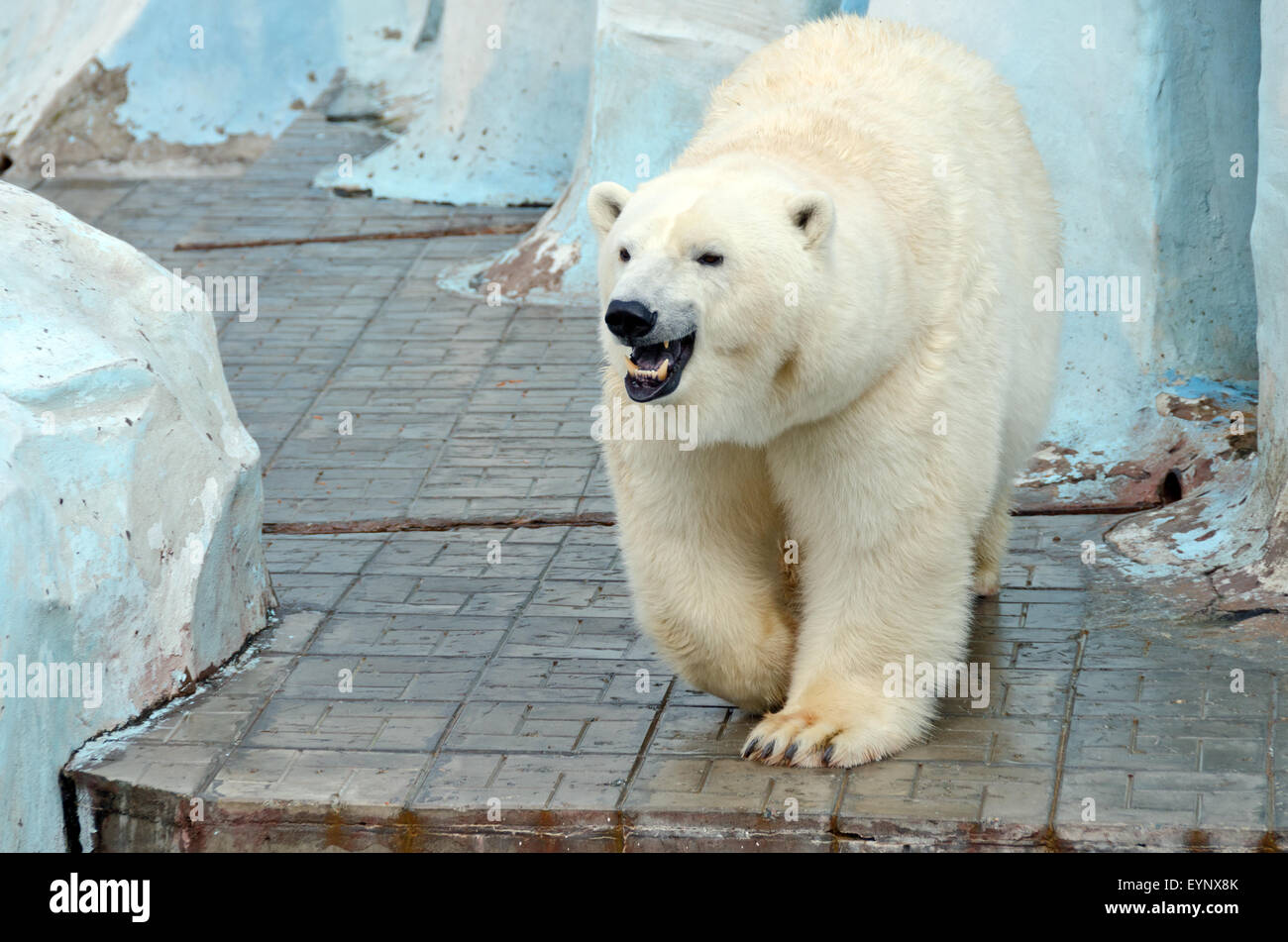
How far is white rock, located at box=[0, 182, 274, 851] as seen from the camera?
4168mm

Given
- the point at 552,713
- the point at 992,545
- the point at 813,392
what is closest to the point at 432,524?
the point at 552,713

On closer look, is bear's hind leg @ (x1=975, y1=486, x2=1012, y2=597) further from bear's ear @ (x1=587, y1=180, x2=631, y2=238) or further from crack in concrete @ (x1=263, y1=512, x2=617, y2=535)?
bear's ear @ (x1=587, y1=180, x2=631, y2=238)

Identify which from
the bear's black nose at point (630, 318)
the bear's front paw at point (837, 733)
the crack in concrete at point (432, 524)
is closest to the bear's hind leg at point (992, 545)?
the bear's front paw at point (837, 733)

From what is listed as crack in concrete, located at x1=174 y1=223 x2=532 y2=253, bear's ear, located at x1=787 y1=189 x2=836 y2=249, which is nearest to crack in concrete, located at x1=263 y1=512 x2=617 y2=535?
bear's ear, located at x1=787 y1=189 x2=836 y2=249

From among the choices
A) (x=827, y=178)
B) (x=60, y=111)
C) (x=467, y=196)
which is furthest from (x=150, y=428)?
(x=60, y=111)

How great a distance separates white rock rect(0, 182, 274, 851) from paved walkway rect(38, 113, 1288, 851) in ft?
0.56

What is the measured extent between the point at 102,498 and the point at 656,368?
1729 mm

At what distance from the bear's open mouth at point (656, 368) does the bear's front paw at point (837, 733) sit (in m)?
0.97

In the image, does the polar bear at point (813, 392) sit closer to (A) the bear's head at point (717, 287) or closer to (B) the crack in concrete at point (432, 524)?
(A) the bear's head at point (717, 287)

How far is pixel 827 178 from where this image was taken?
3.96 metres

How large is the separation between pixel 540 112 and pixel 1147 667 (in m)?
6.27

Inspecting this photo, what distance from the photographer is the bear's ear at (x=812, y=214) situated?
360 cm

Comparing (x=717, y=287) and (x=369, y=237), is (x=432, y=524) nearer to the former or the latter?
(x=717, y=287)

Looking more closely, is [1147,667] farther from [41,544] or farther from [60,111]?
[60,111]
